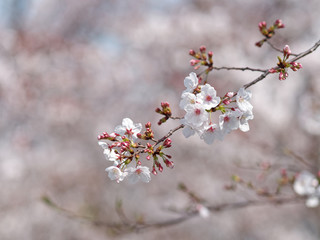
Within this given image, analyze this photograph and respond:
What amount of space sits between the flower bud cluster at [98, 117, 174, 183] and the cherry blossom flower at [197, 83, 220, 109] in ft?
0.55

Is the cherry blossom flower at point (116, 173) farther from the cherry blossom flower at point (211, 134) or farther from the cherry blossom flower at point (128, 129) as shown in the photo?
the cherry blossom flower at point (211, 134)

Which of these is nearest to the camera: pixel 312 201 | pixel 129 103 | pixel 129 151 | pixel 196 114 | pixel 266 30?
pixel 196 114

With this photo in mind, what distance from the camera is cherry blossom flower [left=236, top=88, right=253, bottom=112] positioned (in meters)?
1.25

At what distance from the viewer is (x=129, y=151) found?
1.33 m

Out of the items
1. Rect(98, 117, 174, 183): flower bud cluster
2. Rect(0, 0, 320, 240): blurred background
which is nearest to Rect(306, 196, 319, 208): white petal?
Rect(98, 117, 174, 183): flower bud cluster

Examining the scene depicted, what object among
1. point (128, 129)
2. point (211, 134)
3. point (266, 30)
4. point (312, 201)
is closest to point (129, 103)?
point (312, 201)

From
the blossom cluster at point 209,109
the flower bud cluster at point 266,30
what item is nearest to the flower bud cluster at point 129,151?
the blossom cluster at point 209,109

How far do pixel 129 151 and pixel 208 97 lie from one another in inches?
16.6

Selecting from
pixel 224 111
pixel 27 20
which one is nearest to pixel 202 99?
pixel 224 111

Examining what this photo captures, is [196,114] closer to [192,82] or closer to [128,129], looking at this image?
[192,82]

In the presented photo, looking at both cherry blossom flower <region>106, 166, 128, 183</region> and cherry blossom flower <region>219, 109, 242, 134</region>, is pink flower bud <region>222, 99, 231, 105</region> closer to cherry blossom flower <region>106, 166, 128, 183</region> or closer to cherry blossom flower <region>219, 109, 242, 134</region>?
cherry blossom flower <region>219, 109, 242, 134</region>

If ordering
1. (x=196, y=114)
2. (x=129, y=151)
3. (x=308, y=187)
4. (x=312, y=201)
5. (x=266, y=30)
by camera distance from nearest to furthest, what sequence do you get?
(x=196, y=114), (x=129, y=151), (x=266, y=30), (x=312, y=201), (x=308, y=187)

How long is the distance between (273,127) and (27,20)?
701 centimetres

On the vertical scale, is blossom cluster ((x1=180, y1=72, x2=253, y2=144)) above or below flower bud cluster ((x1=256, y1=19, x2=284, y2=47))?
below
